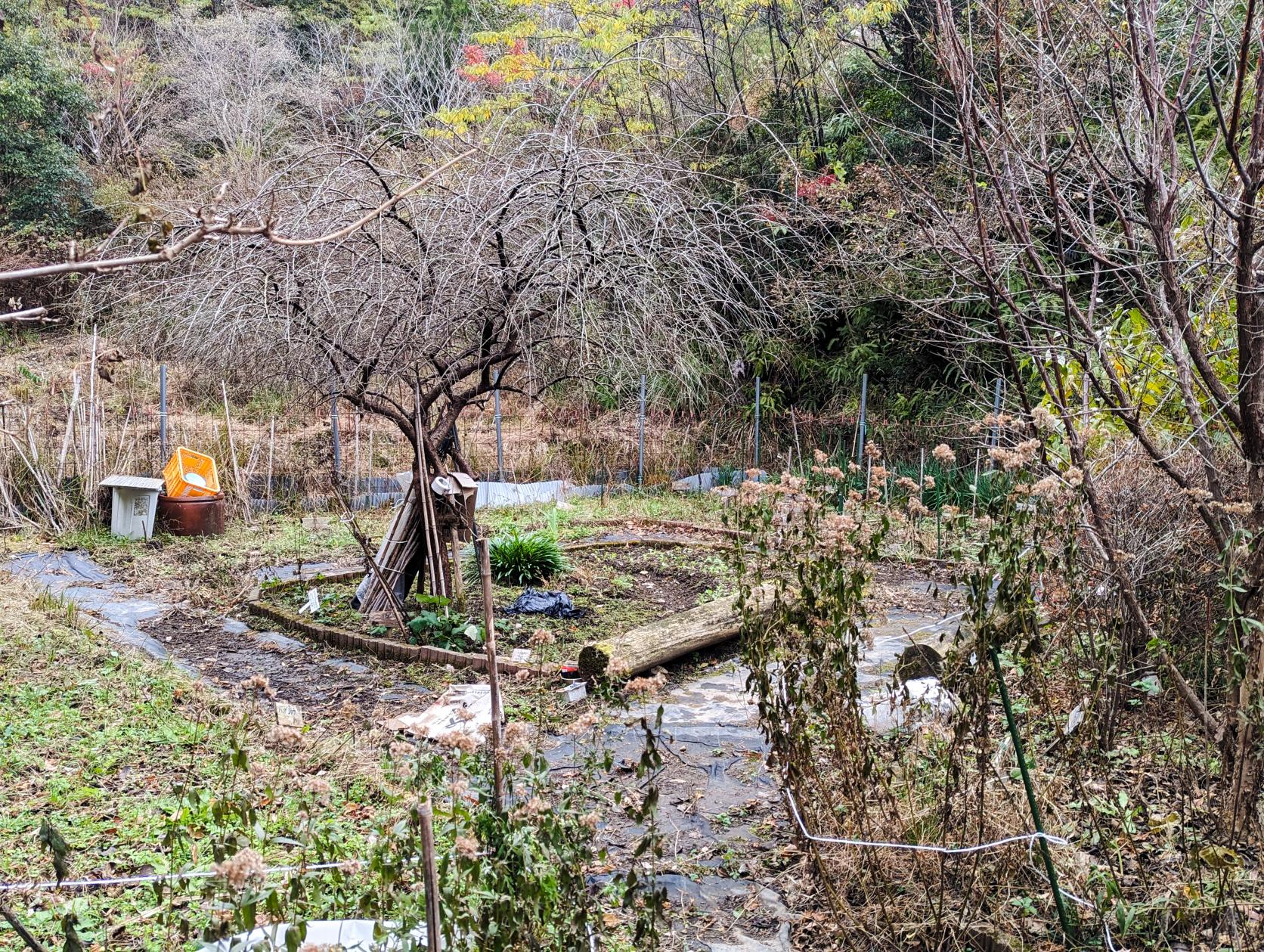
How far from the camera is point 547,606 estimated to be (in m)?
7.15

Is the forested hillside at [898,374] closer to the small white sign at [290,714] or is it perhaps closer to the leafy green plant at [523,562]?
the leafy green plant at [523,562]

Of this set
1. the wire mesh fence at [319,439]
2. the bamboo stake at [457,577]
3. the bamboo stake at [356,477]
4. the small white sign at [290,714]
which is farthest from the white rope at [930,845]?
the bamboo stake at [356,477]

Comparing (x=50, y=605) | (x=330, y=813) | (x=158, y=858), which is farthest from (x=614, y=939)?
(x=50, y=605)

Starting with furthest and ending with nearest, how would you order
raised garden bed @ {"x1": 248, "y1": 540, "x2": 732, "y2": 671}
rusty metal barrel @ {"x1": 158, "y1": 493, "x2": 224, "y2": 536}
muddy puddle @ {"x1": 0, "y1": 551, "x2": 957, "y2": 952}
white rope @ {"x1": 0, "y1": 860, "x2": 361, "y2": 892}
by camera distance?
1. rusty metal barrel @ {"x1": 158, "y1": 493, "x2": 224, "y2": 536}
2. raised garden bed @ {"x1": 248, "y1": 540, "x2": 732, "y2": 671}
3. muddy puddle @ {"x1": 0, "y1": 551, "x2": 957, "y2": 952}
4. white rope @ {"x1": 0, "y1": 860, "x2": 361, "y2": 892}

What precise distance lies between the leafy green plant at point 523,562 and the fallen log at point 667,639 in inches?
58.6

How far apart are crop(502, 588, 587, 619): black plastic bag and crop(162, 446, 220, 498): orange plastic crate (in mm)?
4369

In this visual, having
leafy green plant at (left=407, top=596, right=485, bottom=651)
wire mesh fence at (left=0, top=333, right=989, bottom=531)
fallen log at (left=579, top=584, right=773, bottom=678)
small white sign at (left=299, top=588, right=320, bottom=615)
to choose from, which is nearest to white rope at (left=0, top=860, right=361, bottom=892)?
fallen log at (left=579, top=584, right=773, bottom=678)

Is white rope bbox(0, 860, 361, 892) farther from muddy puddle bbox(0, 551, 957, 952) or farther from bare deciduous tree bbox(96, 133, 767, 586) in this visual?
bare deciduous tree bbox(96, 133, 767, 586)

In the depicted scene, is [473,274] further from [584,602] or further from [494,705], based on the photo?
[494,705]

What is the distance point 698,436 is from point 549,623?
7.39 metres

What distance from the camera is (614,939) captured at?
3.20 m

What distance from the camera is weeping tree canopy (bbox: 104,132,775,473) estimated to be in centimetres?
580

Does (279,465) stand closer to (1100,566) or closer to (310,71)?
(1100,566)

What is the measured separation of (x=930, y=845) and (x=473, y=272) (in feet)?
12.9
